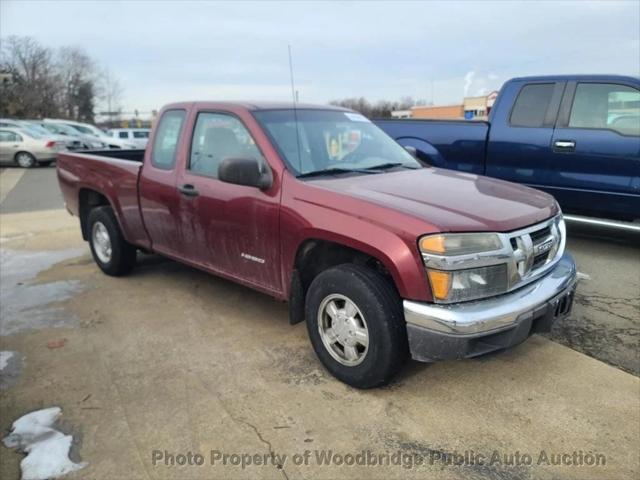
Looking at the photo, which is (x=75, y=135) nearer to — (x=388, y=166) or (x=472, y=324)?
(x=388, y=166)

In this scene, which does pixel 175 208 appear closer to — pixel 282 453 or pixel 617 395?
pixel 282 453

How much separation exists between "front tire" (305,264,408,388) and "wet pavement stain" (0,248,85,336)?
2361 mm

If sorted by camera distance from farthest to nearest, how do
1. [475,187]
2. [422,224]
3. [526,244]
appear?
[475,187] < [526,244] < [422,224]

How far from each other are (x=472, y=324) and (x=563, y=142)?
3984 millimetres

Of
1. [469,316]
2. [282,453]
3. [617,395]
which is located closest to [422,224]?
[469,316]

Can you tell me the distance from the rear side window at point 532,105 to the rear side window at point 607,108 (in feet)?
1.03

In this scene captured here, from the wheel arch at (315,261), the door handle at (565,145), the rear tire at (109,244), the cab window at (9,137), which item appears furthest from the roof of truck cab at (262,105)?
the cab window at (9,137)

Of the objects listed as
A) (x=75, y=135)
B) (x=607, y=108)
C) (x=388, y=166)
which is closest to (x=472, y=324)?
(x=388, y=166)

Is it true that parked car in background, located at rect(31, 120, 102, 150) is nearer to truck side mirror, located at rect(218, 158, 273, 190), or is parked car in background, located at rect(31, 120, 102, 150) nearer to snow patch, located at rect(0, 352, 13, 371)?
snow patch, located at rect(0, 352, 13, 371)

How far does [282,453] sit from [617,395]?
2007 mm

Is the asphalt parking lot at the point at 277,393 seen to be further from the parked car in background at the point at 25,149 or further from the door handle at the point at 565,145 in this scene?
the parked car in background at the point at 25,149

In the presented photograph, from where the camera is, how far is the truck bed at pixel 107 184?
499cm

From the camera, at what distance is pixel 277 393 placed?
10.5ft

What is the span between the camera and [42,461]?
262cm
